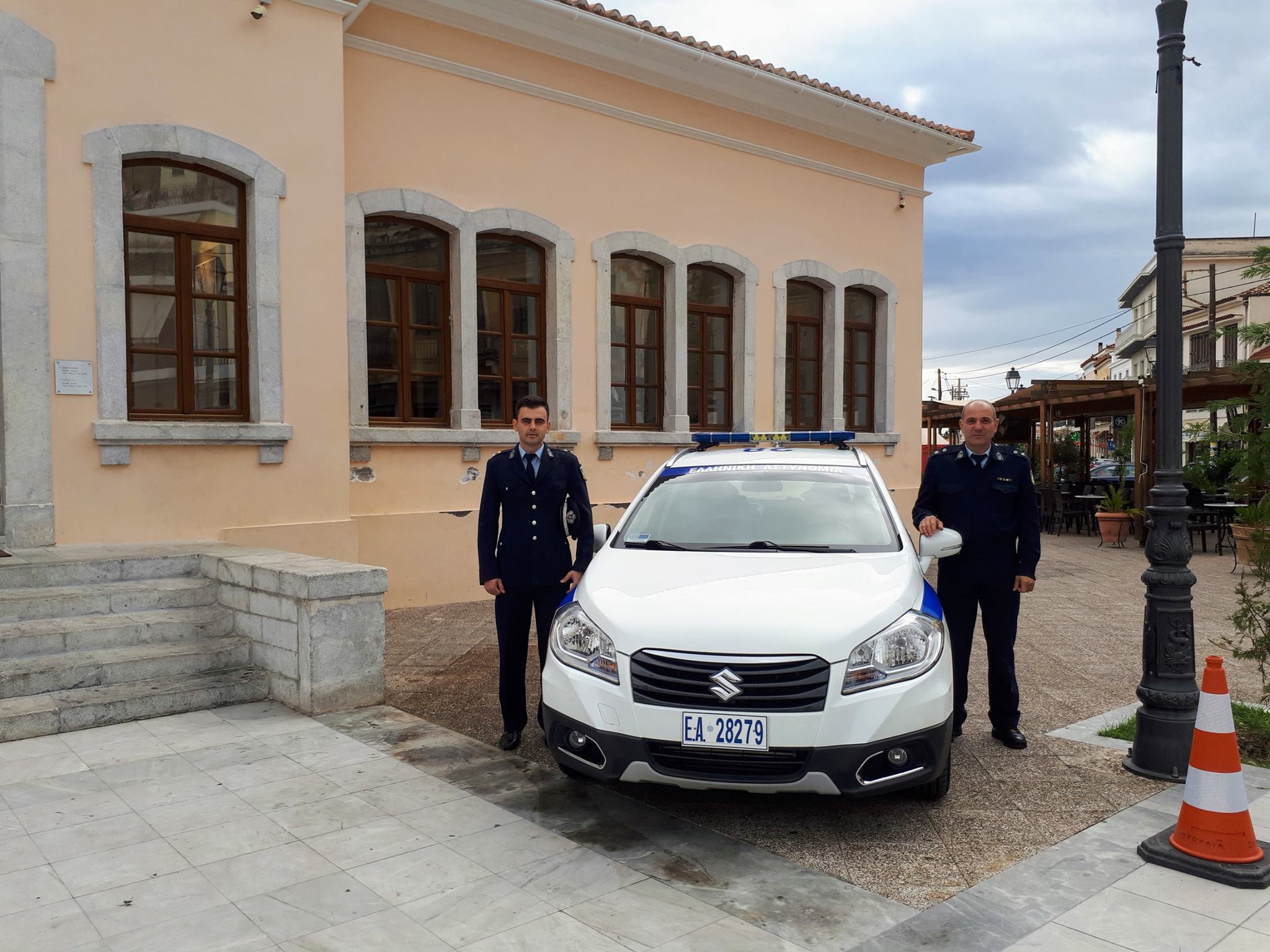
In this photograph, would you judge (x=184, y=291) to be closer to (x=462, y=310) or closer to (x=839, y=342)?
(x=462, y=310)

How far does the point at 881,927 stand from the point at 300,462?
23.4 feet

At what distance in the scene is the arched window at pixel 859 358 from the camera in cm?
1587

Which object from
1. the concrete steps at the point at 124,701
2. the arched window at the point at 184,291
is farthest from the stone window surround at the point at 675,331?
the concrete steps at the point at 124,701

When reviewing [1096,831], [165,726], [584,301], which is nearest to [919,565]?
[1096,831]

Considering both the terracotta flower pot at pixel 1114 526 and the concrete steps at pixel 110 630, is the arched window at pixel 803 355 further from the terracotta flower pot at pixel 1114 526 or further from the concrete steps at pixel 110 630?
the concrete steps at pixel 110 630

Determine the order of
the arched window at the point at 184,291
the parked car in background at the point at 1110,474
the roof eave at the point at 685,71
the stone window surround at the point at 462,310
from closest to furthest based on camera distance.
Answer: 1. the arched window at the point at 184,291
2. the stone window surround at the point at 462,310
3. the roof eave at the point at 685,71
4. the parked car in background at the point at 1110,474

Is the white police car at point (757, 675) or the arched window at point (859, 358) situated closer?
the white police car at point (757, 675)

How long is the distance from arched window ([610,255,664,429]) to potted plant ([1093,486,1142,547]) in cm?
949

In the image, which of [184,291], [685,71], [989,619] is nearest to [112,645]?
[184,291]

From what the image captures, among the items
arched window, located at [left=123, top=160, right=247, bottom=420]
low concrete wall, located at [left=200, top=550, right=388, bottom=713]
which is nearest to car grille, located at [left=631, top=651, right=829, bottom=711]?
low concrete wall, located at [left=200, top=550, right=388, bottom=713]

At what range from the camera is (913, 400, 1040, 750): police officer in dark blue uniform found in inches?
220

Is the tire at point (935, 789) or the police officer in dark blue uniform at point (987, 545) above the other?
the police officer in dark blue uniform at point (987, 545)

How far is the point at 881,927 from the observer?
3471mm

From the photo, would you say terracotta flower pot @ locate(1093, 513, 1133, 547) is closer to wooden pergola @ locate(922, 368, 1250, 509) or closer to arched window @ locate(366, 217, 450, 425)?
wooden pergola @ locate(922, 368, 1250, 509)
